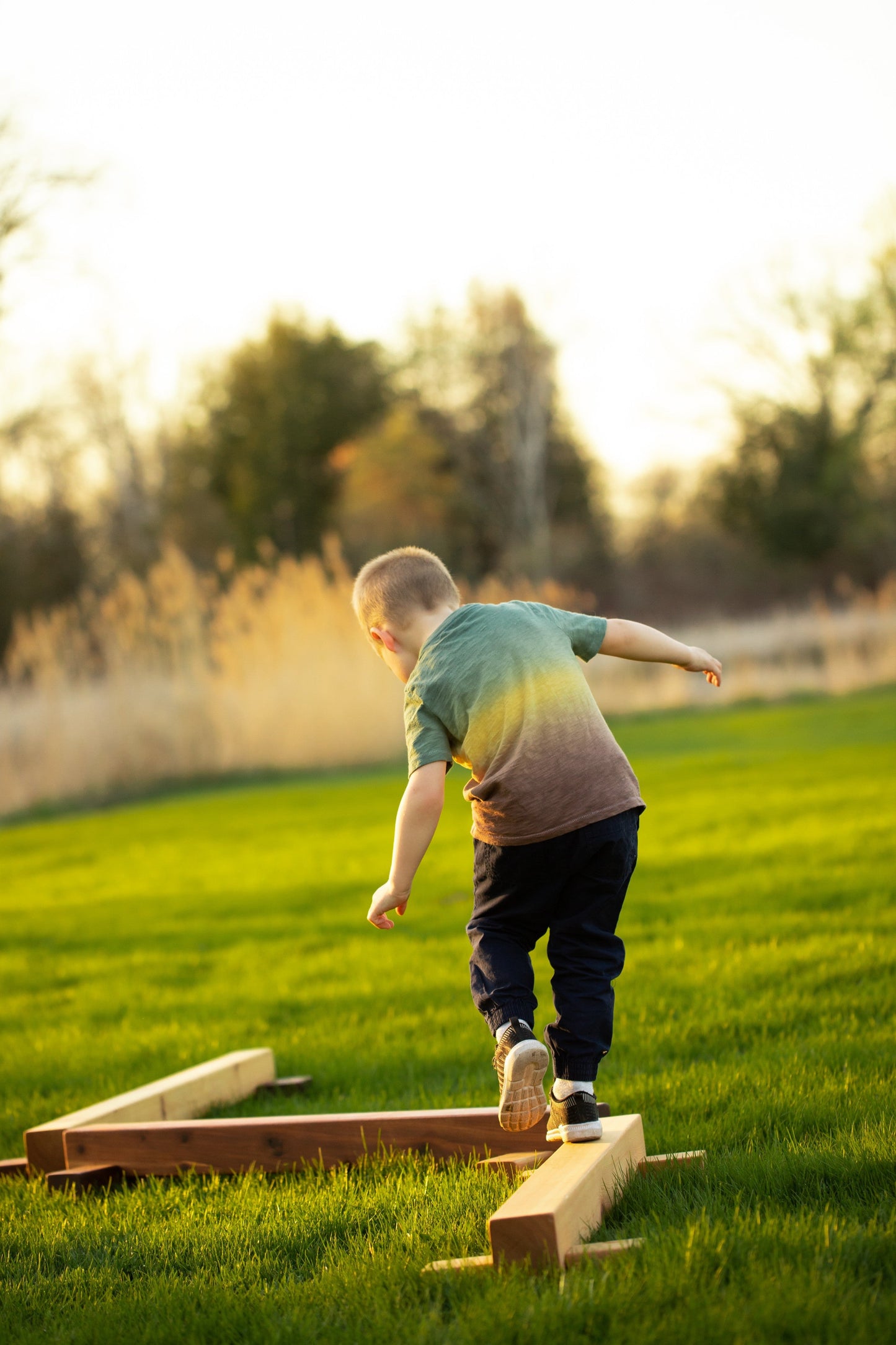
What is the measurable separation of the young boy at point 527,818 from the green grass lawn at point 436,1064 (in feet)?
1.10

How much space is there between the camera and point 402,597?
2.74 metres

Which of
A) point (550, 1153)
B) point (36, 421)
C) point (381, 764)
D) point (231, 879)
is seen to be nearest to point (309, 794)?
point (381, 764)

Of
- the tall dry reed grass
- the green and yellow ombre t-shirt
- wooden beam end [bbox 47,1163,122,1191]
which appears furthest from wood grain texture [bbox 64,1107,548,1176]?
the tall dry reed grass

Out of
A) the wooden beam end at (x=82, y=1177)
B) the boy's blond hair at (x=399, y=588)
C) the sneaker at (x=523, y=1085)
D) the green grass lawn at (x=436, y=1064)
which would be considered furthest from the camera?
the wooden beam end at (x=82, y=1177)

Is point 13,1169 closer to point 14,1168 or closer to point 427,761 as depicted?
point 14,1168

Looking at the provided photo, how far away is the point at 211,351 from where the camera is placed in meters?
32.5

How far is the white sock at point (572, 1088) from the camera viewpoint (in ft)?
8.23

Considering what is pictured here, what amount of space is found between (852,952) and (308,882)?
3.42m

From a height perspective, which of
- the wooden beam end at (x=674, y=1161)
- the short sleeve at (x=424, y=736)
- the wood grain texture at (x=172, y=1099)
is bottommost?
the wood grain texture at (x=172, y=1099)

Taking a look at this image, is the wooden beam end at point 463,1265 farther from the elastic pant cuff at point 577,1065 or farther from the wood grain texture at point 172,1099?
the wood grain texture at point 172,1099

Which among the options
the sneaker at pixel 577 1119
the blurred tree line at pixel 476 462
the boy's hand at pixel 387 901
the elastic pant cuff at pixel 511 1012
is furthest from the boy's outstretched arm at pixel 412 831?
the blurred tree line at pixel 476 462


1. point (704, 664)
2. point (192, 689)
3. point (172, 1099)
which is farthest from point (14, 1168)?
point (192, 689)

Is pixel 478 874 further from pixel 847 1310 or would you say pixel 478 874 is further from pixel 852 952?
pixel 852 952

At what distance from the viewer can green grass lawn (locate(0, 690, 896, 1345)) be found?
195 centimetres
